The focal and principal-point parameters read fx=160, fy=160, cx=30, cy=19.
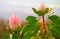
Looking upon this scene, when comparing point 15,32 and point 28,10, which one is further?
point 28,10

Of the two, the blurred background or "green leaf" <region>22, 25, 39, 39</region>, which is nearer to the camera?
"green leaf" <region>22, 25, 39, 39</region>

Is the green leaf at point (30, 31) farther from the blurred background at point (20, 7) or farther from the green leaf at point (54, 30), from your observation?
the blurred background at point (20, 7)

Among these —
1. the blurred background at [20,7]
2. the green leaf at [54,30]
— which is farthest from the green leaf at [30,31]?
the blurred background at [20,7]

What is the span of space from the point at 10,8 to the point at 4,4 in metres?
0.06

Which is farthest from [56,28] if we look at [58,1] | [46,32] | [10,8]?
[10,8]

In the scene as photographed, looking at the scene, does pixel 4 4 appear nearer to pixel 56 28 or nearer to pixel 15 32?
pixel 15 32

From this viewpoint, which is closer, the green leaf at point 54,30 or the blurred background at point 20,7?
the green leaf at point 54,30

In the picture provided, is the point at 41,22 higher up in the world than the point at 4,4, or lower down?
lower down

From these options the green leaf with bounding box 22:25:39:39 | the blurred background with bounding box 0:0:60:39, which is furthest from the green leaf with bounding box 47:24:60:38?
the blurred background with bounding box 0:0:60:39

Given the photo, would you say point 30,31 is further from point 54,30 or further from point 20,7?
point 20,7

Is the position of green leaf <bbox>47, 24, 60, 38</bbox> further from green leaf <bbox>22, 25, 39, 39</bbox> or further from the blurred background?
the blurred background

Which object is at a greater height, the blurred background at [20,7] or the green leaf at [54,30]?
the blurred background at [20,7]

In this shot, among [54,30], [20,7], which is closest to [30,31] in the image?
[54,30]

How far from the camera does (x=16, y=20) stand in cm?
106
